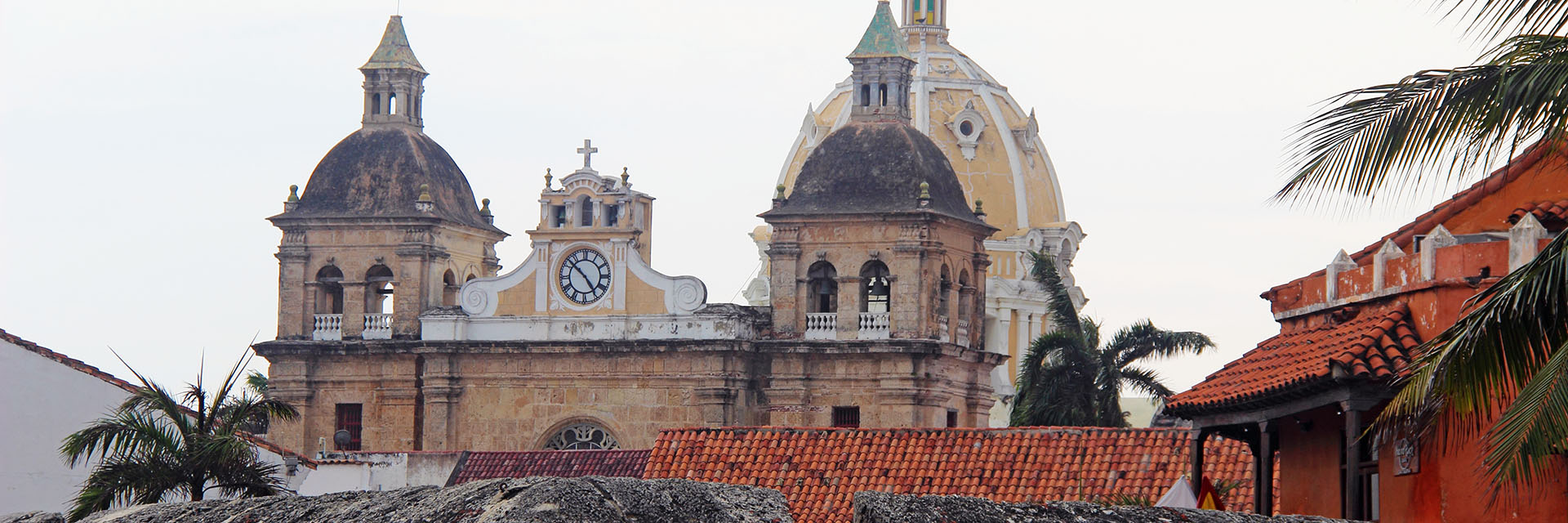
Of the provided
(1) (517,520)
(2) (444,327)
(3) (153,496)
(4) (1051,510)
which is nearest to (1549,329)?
(4) (1051,510)

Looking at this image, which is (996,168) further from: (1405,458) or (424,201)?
(1405,458)

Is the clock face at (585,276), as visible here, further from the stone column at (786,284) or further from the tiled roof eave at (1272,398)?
the tiled roof eave at (1272,398)

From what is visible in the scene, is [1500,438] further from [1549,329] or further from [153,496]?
[153,496]

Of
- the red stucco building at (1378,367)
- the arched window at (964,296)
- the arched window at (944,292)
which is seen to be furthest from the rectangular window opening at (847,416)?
the red stucco building at (1378,367)

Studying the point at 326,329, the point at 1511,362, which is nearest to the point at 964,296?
the point at 326,329

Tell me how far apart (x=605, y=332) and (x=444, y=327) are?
2.91 meters

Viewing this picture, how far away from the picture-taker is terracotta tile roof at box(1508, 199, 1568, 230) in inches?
641

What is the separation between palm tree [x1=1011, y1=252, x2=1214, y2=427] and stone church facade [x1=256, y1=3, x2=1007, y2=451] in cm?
227

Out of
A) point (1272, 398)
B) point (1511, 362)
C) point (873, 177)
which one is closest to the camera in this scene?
point (1511, 362)

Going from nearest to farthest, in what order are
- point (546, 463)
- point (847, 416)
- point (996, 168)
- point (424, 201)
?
point (546, 463)
point (847, 416)
point (424, 201)
point (996, 168)

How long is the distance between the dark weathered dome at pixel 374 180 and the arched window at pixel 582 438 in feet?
16.5

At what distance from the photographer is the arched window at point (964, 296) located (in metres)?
41.5

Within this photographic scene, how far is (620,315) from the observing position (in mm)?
41125

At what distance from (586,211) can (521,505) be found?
34673 millimetres
